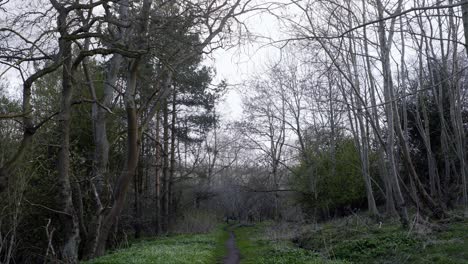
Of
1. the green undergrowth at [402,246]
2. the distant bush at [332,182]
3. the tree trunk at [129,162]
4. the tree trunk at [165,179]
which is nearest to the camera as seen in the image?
the green undergrowth at [402,246]

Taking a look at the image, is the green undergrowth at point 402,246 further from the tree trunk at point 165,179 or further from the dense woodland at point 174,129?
the tree trunk at point 165,179

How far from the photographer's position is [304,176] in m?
34.2

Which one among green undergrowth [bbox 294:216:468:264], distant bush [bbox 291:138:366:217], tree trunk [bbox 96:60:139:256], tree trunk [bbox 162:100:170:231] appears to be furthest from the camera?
tree trunk [bbox 162:100:170:231]

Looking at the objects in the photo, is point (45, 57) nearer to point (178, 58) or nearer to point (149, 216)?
point (178, 58)

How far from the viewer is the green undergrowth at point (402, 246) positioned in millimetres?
10945

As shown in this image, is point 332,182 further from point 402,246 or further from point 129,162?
point 129,162

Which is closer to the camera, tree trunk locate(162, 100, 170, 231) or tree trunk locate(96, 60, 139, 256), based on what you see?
tree trunk locate(96, 60, 139, 256)

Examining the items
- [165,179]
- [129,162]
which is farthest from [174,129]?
[129,162]

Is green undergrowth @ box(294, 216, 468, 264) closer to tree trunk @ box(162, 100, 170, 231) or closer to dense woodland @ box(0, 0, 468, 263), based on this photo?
dense woodland @ box(0, 0, 468, 263)

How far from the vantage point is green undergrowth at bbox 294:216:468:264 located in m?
10.9

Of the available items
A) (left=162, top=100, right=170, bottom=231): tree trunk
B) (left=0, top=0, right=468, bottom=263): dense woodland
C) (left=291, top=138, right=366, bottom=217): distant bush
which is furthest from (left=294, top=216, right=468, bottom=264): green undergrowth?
(left=162, top=100, right=170, bottom=231): tree trunk

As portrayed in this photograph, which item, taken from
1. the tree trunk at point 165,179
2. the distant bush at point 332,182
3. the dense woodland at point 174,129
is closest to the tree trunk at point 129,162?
the dense woodland at point 174,129

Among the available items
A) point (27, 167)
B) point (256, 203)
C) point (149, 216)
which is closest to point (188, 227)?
point (149, 216)

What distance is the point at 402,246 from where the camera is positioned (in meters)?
12.8
